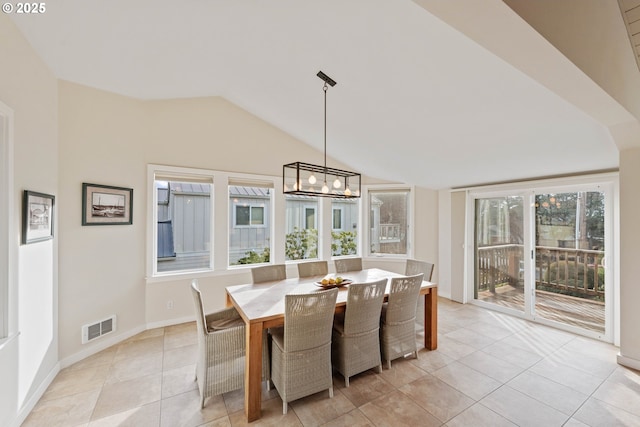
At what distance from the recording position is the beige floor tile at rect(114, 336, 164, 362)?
9.59 ft

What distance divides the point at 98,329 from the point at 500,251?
5.65m

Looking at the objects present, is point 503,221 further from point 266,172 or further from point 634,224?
point 266,172

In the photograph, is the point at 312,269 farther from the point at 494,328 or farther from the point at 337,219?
the point at 494,328

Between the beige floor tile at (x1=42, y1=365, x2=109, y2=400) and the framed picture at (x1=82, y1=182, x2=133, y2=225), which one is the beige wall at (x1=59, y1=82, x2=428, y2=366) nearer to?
the framed picture at (x1=82, y1=182, x2=133, y2=225)

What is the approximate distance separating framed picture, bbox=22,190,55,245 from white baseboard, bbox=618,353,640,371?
5454 millimetres

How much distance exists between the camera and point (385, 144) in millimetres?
3850

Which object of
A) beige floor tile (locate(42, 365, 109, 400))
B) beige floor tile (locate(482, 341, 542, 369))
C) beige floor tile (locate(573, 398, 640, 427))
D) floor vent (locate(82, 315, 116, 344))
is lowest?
beige floor tile (locate(42, 365, 109, 400))

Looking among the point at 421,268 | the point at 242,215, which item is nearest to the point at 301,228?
the point at 242,215

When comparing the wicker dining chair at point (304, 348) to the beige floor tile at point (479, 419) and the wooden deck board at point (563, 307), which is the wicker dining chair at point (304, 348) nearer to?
the beige floor tile at point (479, 419)

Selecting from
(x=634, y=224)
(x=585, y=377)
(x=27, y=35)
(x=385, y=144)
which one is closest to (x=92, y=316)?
(x=27, y=35)

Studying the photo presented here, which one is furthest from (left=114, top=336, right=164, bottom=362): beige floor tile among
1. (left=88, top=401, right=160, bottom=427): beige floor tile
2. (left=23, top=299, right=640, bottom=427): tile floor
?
(left=88, top=401, right=160, bottom=427): beige floor tile

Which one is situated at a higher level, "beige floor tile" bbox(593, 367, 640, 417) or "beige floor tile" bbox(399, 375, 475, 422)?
"beige floor tile" bbox(593, 367, 640, 417)

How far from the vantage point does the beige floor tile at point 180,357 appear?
2764 millimetres

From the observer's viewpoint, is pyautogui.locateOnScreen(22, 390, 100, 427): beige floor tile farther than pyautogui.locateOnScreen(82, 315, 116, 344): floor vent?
No
